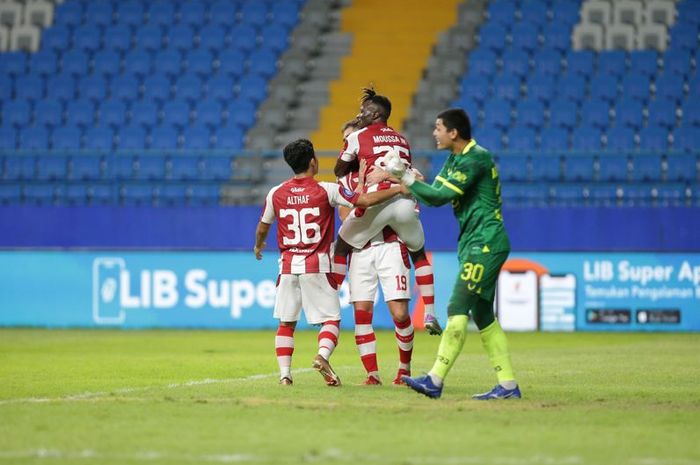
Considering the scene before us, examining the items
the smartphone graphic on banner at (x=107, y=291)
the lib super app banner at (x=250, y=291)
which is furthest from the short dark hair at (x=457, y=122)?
the smartphone graphic on banner at (x=107, y=291)

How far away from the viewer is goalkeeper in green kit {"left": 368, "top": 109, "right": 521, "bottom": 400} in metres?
9.37

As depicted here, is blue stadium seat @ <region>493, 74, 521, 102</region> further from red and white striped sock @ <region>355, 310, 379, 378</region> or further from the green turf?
red and white striped sock @ <region>355, 310, 379, 378</region>

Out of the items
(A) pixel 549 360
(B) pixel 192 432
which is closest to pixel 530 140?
(A) pixel 549 360

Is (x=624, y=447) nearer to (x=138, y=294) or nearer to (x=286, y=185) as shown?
(x=286, y=185)

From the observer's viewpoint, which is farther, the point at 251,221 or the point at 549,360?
the point at 251,221

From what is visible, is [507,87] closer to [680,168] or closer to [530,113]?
[530,113]

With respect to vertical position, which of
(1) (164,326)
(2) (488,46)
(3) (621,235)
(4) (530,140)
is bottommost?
(1) (164,326)

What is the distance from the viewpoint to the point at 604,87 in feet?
84.8

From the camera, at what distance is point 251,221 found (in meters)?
22.0

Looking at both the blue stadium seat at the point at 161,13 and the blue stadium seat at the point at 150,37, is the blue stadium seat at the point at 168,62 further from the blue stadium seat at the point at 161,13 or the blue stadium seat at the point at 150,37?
the blue stadium seat at the point at 161,13

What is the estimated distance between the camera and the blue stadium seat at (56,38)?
29.7 m

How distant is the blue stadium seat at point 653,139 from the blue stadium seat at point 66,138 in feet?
36.1

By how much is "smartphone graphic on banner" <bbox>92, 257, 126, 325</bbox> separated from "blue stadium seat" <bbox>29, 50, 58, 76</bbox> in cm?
842

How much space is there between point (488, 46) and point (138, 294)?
10121mm
